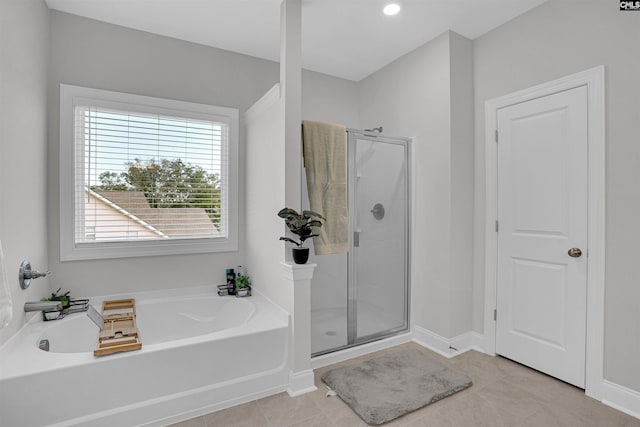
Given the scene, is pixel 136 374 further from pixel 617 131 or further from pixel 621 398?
pixel 617 131

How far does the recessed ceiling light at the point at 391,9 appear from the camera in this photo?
8.02 feet

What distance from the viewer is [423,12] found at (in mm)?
2531

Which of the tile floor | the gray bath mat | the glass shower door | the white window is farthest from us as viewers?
the glass shower door

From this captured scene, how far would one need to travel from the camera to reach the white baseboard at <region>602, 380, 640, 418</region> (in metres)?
1.92

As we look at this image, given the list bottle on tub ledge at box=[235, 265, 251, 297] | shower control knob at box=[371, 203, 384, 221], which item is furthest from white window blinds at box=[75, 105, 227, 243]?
shower control knob at box=[371, 203, 384, 221]

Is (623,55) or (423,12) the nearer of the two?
(623,55)

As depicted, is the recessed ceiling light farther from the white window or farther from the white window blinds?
the white window blinds

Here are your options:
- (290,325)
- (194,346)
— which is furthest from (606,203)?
(194,346)

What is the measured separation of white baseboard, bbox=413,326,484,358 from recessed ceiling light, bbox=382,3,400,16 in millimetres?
2657

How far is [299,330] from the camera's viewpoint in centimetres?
222

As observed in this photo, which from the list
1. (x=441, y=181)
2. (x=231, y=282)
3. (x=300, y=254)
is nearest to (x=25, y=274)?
(x=231, y=282)

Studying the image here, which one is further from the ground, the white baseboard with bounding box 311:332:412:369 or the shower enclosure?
the shower enclosure

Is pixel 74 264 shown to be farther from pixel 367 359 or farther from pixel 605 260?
pixel 605 260

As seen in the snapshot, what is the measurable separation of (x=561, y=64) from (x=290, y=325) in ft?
8.58
